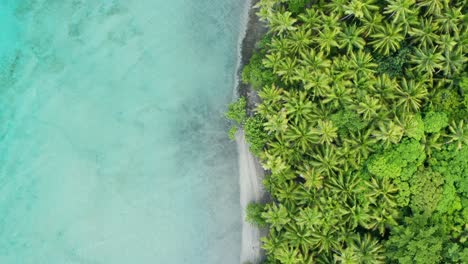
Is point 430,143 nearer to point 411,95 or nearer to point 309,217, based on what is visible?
point 411,95

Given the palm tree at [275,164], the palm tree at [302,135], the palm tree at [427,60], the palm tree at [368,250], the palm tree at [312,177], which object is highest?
the palm tree at [427,60]

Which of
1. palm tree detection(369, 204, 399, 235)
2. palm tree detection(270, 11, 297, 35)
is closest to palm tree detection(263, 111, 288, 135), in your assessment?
palm tree detection(270, 11, 297, 35)

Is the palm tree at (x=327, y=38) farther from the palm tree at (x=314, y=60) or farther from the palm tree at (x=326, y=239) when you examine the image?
the palm tree at (x=326, y=239)

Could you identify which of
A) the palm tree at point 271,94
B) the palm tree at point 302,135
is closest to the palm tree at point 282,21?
the palm tree at point 271,94

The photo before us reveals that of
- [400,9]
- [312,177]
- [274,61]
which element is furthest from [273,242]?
[400,9]

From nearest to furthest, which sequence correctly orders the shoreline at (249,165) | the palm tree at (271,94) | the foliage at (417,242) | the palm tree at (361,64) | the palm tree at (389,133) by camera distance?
the palm tree at (389,133) → the foliage at (417,242) → the palm tree at (361,64) → the palm tree at (271,94) → the shoreline at (249,165)

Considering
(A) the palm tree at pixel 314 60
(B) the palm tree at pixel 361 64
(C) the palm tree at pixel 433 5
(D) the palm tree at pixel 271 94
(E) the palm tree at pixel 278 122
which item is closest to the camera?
(C) the palm tree at pixel 433 5
